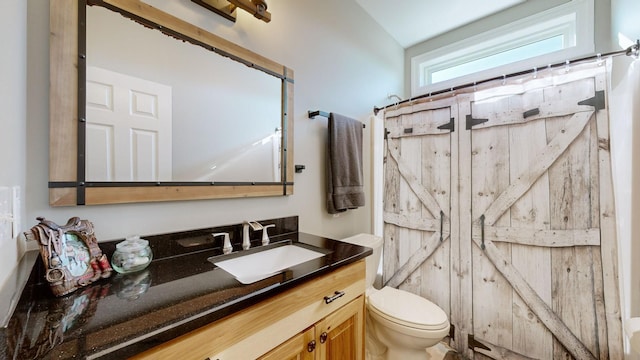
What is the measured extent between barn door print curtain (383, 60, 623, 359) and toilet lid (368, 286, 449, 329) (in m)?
0.44

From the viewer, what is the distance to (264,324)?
80 centimetres

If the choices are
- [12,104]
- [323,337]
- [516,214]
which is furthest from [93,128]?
[516,214]

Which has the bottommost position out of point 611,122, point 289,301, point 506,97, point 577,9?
point 289,301

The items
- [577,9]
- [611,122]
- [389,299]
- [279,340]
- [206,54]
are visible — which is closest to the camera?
[279,340]

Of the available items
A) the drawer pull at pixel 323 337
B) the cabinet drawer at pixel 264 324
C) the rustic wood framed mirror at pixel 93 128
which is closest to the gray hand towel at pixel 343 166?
the rustic wood framed mirror at pixel 93 128

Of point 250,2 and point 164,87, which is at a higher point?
point 250,2

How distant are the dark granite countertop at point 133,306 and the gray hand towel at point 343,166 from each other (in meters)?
0.77

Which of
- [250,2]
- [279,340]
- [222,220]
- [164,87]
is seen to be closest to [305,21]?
[250,2]

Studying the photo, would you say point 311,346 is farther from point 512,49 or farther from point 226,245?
point 512,49

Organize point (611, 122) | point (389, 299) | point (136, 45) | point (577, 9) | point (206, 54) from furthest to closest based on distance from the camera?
point (577, 9) < point (389, 299) < point (611, 122) < point (206, 54) < point (136, 45)

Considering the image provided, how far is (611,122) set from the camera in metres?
1.34

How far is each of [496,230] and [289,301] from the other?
155cm

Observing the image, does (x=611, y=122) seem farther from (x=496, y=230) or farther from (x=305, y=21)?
(x=305, y=21)

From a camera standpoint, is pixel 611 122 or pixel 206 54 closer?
pixel 206 54
